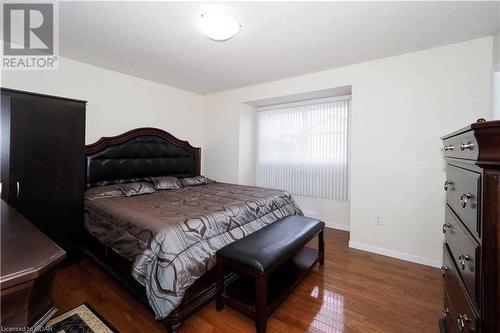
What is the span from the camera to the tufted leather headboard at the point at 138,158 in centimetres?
307

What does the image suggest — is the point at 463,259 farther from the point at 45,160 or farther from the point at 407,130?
the point at 45,160

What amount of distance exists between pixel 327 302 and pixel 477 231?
142cm

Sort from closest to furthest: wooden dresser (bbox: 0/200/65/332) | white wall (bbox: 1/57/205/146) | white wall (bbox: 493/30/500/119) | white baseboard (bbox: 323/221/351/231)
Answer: wooden dresser (bbox: 0/200/65/332) → white wall (bbox: 493/30/500/119) → white wall (bbox: 1/57/205/146) → white baseboard (bbox: 323/221/351/231)

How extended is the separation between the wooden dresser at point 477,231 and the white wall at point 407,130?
1.68 metres

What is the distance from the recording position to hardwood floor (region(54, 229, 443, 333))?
1.66 m

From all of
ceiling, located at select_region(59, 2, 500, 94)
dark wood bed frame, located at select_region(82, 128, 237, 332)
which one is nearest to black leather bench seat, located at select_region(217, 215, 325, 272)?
dark wood bed frame, located at select_region(82, 128, 237, 332)

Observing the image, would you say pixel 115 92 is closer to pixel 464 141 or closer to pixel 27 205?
pixel 27 205

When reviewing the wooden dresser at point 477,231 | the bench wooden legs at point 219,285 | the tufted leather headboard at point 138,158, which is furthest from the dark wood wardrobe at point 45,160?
the wooden dresser at point 477,231

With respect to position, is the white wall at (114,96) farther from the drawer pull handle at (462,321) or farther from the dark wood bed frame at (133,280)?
the drawer pull handle at (462,321)

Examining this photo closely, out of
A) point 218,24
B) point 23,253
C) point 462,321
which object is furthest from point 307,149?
point 23,253

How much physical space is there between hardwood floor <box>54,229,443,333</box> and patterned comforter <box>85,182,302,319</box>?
1.30 feet

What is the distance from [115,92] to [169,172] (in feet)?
4.89

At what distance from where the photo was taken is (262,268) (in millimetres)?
1562

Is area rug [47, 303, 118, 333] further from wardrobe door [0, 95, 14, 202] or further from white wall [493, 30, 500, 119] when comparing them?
white wall [493, 30, 500, 119]
